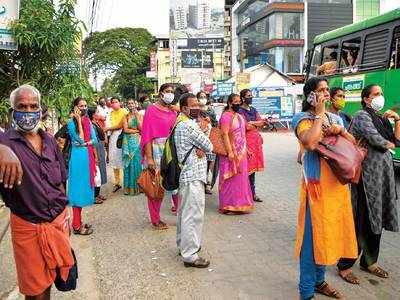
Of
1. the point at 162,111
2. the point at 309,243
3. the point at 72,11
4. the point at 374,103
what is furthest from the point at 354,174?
the point at 72,11

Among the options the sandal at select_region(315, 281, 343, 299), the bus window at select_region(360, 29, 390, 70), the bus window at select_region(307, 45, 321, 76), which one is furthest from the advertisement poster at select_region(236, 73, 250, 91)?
the sandal at select_region(315, 281, 343, 299)

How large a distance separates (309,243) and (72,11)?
4.58 meters

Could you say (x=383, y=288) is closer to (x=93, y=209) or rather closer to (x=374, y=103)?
(x=374, y=103)

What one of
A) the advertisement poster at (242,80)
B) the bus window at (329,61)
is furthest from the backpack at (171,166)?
the advertisement poster at (242,80)

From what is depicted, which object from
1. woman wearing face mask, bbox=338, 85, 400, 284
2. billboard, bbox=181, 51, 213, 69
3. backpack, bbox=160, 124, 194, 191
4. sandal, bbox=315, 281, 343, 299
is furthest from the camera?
billboard, bbox=181, 51, 213, 69

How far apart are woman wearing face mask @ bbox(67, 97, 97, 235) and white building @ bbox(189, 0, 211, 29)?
5264 cm

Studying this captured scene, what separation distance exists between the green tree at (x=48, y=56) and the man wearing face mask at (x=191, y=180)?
250 cm

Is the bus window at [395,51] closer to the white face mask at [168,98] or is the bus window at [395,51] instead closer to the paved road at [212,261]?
the paved road at [212,261]

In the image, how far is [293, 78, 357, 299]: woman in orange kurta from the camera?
11.8 feet

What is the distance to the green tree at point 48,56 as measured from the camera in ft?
20.5

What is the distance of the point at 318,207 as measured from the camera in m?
3.62

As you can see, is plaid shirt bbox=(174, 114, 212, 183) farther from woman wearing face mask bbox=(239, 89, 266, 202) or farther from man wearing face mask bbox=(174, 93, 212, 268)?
woman wearing face mask bbox=(239, 89, 266, 202)

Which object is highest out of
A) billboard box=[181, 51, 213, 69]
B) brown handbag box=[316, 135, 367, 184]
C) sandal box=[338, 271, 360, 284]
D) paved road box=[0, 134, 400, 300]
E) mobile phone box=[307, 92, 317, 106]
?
billboard box=[181, 51, 213, 69]

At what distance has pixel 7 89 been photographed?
6.75m
